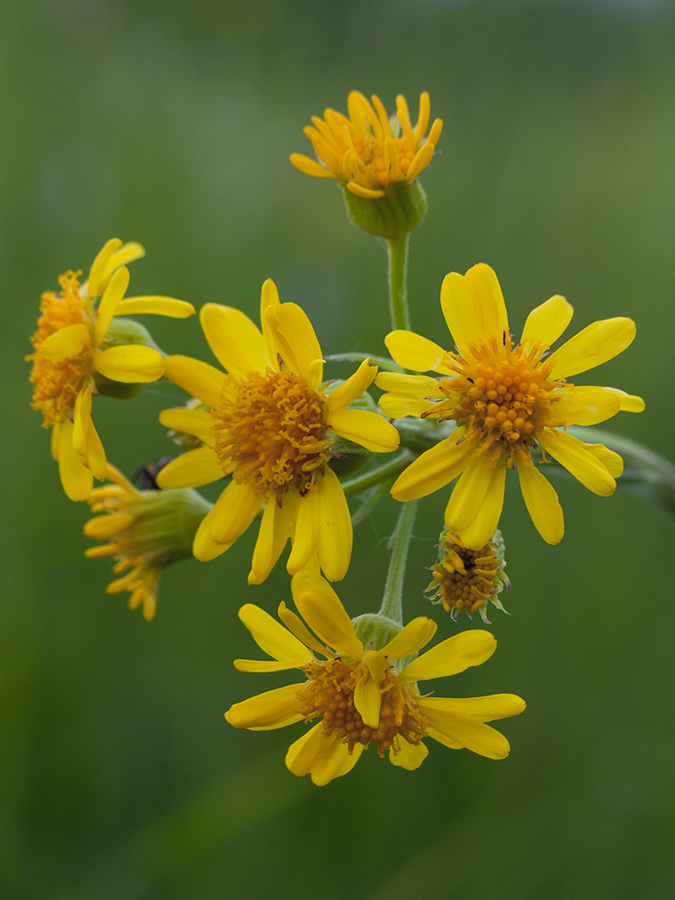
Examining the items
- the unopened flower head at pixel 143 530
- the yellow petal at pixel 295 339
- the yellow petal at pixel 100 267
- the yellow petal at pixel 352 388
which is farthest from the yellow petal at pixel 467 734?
the yellow petal at pixel 100 267

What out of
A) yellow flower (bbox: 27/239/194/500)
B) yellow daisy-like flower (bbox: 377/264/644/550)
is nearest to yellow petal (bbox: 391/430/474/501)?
yellow daisy-like flower (bbox: 377/264/644/550)

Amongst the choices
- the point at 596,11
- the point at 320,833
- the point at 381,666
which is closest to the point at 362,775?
the point at 320,833

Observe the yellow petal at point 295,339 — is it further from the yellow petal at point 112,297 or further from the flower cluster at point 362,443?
the yellow petal at point 112,297

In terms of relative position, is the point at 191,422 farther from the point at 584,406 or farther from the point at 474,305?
the point at 584,406

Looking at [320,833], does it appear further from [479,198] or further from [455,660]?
[479,198]

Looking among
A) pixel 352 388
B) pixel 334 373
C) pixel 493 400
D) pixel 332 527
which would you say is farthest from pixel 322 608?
pixel 334 373

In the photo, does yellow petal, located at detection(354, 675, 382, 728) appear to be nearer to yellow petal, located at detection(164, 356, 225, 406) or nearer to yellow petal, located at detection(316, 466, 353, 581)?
yellow petal, located at detection(316, 466, 353, 581)

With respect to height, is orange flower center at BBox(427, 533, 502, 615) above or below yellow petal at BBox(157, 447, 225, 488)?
below
